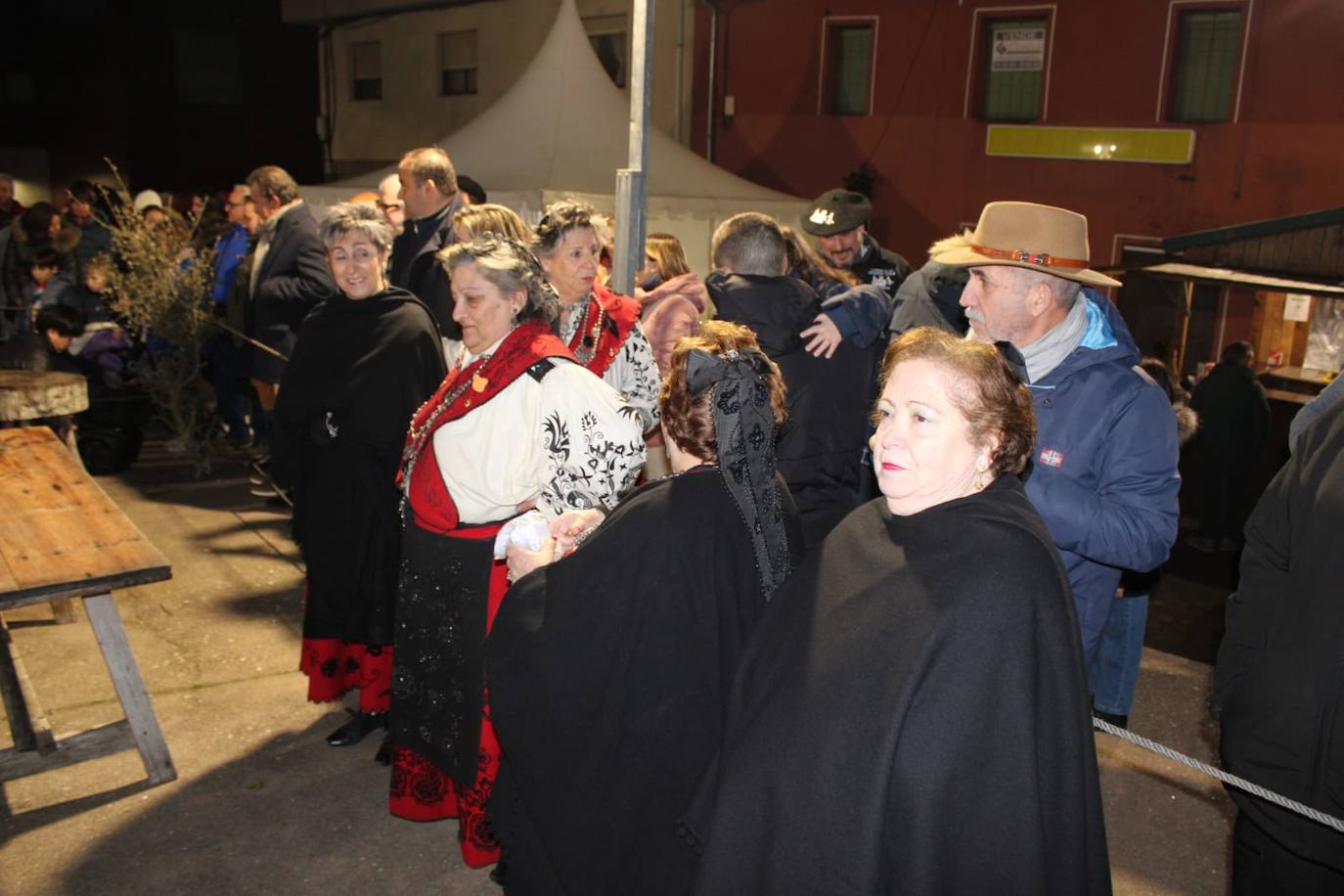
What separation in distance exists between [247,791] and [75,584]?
0.95 m

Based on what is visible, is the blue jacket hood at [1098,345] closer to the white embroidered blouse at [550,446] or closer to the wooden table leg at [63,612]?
the white embroidered blouse at [550,446]

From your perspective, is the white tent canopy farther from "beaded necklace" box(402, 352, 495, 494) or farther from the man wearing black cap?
"beaded necklace" box(402, 352, 495, 494)

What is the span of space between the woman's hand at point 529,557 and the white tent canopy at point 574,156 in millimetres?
7436

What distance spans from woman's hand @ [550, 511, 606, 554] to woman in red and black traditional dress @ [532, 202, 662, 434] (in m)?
1.24

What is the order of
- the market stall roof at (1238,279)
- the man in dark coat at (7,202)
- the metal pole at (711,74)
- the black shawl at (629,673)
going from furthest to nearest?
the metal pole at (711,74), the man in dark coat at (7,202), the market stall roof at (1238,279), the black shawl at (629,673)

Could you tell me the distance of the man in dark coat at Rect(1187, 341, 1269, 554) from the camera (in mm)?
8312

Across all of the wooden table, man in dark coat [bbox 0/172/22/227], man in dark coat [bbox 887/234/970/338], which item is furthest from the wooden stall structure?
man in dark coat [bbox 0/172/22/227]

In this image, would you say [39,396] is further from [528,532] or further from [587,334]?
[528,532]

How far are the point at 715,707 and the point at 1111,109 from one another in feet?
45.6

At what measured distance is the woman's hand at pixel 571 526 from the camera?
2.72 meters

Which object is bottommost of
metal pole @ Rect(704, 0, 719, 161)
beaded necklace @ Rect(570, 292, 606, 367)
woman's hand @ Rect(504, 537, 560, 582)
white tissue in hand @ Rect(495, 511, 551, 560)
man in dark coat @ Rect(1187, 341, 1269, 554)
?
man in dark coat @ Rect(1187, 341, 1269, 554)

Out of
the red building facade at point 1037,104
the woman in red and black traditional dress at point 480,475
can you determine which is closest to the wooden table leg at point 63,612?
the woman in red and black traditional dress at point 480,475

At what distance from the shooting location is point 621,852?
251 cm

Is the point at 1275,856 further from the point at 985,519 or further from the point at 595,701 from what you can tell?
the point at 595,701
